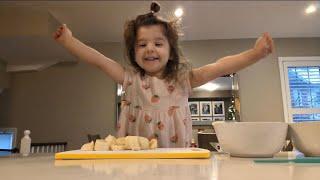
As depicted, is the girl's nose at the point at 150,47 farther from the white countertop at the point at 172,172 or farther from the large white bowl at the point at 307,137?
the white countertop at the point at 172,172

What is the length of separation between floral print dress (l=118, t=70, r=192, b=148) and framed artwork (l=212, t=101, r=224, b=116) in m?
2.44

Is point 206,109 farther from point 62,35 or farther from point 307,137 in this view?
point 307,137

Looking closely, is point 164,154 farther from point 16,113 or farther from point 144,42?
point 16,113

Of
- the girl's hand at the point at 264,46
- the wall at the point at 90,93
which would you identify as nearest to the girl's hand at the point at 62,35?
the girl's hand at the point at 264,46

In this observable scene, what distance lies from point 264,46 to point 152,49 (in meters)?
0.38

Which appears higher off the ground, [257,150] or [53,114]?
[53,114]

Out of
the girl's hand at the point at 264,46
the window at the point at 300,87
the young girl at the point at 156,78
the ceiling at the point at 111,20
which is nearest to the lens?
the girl's hand at the point at 264,46

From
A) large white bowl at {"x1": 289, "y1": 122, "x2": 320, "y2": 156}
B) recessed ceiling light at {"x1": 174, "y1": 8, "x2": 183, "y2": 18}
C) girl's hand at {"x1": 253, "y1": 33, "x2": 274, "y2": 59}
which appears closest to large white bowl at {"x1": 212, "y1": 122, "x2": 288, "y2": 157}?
large white bowl at {"x1": 289, "y1": 122, "x2": 320, "y2": 156}

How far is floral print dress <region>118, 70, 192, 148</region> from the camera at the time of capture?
0.99 m

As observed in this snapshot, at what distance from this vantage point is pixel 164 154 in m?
0.47

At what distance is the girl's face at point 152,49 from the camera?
3.35 ft

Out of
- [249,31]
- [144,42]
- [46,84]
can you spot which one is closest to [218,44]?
[249,31]

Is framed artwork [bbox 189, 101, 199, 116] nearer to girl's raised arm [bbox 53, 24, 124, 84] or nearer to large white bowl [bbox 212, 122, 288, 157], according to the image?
girl's raised arm [bbox 53, 24, 124, 84]

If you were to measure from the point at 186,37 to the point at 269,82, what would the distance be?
3.89 ft
